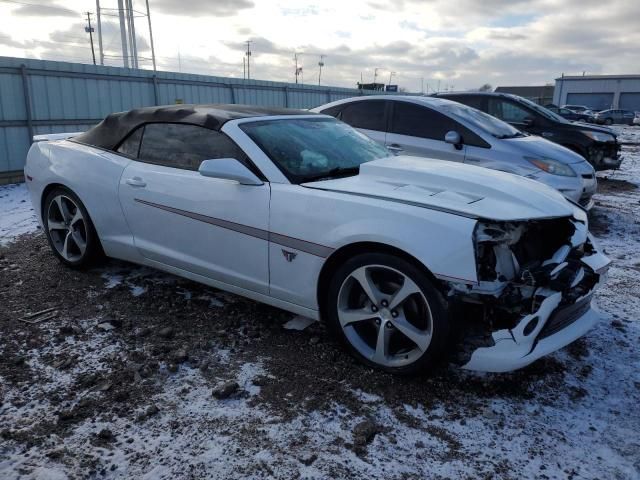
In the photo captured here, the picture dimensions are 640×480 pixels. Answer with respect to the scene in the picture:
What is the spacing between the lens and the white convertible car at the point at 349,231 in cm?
262

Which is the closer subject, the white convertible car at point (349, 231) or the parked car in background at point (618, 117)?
the white convertible car at point (349, 231)

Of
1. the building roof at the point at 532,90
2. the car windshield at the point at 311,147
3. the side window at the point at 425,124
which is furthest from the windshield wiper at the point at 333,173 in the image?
the building roof at the point at 532,90

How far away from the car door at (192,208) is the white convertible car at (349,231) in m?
0.01

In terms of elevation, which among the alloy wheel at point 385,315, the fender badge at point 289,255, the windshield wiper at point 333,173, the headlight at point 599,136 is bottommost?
the alloy wheel at point 385,315

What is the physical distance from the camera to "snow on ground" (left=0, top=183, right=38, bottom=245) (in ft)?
19.2

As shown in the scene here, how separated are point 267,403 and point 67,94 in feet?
32.0

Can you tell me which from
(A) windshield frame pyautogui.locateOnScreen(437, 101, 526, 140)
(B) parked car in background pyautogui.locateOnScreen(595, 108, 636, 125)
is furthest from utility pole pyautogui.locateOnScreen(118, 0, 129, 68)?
(B) parked car in background pyautogui.locateOnScreen(595, 108, 636, 125)

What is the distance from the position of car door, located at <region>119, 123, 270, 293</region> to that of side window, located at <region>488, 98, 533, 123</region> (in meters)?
6.79

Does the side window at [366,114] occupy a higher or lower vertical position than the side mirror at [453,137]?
higher

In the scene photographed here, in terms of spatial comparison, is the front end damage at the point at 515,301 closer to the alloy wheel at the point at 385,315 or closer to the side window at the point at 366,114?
the alloy wheel at the point at 385,315

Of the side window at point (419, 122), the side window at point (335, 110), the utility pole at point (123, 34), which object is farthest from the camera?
the utility pole at point (123, 34)

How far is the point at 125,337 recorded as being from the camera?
338 cm

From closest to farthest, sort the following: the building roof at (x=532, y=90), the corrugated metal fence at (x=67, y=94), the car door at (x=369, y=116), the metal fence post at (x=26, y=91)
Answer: the car door at (x=369, y=116)
the corrugated metal fence at (x=67, y=94)
the metal fence post at (x=26, y=91)
the building roof at (x=532, y=90)

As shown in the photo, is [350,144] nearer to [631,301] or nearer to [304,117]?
[304,117]
